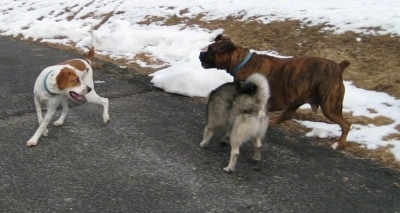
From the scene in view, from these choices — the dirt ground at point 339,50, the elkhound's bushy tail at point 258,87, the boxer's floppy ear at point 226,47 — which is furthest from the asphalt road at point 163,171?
the boxer's floppy ear at point 226,47

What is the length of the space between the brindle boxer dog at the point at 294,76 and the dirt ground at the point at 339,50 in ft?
1.41

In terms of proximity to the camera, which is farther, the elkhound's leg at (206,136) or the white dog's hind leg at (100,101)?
the white dog's hind leg at (100,101)

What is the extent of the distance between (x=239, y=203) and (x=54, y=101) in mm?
2257

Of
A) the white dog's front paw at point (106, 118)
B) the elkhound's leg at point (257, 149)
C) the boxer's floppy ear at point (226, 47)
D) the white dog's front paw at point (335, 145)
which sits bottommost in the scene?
the white dog's front paw at point (106, 118)

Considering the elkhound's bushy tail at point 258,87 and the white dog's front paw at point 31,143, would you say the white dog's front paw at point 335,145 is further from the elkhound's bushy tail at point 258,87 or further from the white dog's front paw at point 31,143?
the white dog's front paw at point 31,143

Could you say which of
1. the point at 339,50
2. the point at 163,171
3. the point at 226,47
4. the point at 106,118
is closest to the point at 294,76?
the point at 226,47

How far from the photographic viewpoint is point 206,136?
459 centimetres

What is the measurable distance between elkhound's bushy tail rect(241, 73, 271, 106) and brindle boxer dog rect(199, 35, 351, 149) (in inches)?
28.0

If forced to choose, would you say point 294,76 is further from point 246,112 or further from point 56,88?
point 56,88

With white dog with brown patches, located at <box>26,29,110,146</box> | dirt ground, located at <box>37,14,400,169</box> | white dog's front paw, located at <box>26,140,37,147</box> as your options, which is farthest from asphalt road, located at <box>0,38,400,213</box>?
dirt ground, located at <box>37,14,400,169</box>

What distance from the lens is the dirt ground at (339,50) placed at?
535cm

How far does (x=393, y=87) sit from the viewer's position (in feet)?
19.6

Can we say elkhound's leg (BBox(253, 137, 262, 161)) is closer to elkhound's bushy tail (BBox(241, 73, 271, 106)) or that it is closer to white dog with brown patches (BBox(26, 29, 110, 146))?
elkhound's bushy tail (BBox(241, 73, 271, 106))

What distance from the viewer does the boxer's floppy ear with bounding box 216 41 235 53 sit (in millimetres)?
5055
